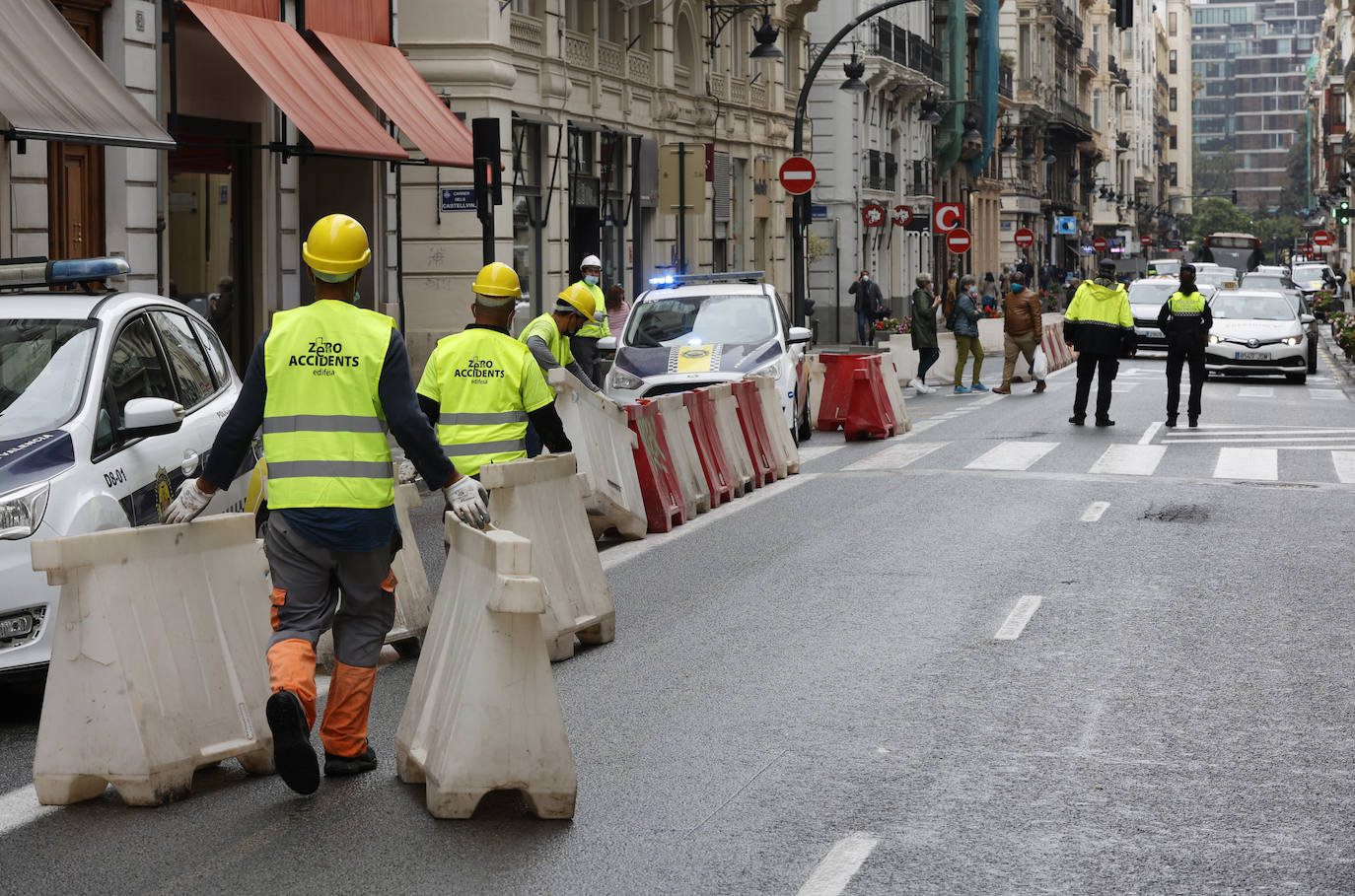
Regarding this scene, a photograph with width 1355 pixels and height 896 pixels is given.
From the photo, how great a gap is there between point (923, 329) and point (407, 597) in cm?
2075

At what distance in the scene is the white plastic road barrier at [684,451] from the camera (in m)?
14.0

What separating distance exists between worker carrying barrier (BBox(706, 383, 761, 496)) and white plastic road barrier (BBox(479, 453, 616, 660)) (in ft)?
20.7

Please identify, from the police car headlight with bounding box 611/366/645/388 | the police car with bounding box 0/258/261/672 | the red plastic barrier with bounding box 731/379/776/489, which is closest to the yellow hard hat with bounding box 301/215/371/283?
the police car with bounding box 0/258/261/672

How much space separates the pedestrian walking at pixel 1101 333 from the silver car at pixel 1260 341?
9.86m

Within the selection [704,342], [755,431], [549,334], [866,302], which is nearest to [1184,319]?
[704,342]

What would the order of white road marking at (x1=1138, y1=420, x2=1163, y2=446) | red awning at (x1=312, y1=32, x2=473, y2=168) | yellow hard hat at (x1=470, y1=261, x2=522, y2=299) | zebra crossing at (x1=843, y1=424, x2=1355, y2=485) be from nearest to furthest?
yellow hard hat at (x1=470, y1=261, x2=522, y2=299)
zebra crossing at (x1=843, y1=424, x2=1355, y2=485)
white road marking at (x1=1138, y1=420, x2=1163, y2=446)
red awning at (x1=312, y1=32, x2=473, y2=168)

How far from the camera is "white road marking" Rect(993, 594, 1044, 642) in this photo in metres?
9.41

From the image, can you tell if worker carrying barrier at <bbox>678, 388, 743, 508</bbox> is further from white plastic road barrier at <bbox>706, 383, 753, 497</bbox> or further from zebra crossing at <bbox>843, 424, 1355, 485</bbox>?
zebra crossing at <bbox>843, 424, 1355, 485</bbox>

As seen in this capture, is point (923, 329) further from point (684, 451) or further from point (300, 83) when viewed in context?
point (684, 451)

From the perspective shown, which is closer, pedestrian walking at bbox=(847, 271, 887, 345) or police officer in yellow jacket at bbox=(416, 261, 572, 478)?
police officer in yellow jacket at bbox=(416, 261, 572, 478)

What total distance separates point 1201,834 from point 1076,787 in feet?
2.03

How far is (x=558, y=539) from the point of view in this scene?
904cm

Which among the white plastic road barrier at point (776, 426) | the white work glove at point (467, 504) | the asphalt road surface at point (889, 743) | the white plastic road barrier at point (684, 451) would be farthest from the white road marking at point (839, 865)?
the white plastic road barrier at point (776, 426)

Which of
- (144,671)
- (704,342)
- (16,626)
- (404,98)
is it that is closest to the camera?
(144,671)
